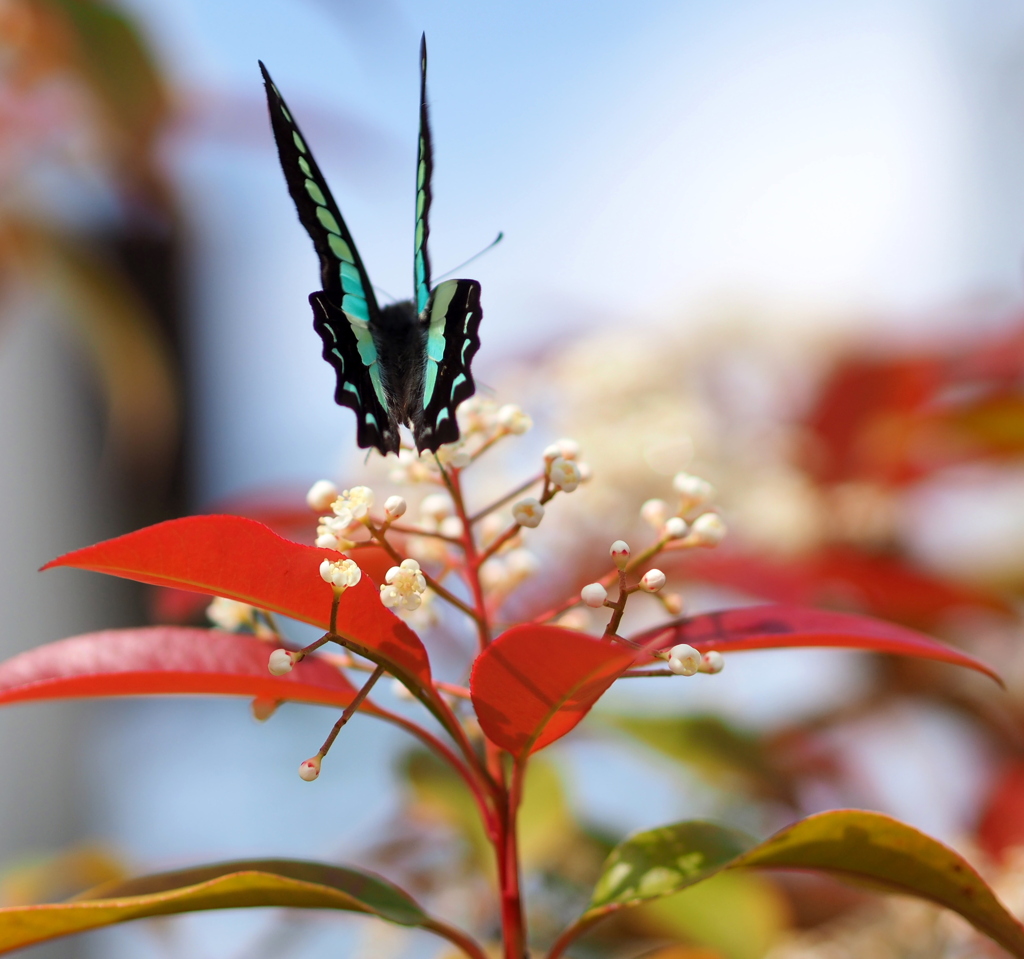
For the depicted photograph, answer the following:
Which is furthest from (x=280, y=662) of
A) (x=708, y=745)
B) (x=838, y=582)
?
(x=838, y=582)

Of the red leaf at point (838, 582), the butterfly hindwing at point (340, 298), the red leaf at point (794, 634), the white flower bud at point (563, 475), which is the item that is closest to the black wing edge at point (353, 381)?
the butterfly hindwing at point (340, 298)

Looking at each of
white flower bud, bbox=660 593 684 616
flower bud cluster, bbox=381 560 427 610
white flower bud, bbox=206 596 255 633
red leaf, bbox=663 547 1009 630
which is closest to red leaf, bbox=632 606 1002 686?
white flower bud, bbox=660 593 684 616

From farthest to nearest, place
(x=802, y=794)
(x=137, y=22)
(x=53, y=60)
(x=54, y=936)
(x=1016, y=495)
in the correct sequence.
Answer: (x=1016, y=495)
(x=53, y=60)
(x=137, y=22)
(x=802, y=794)
(x=54, y=936)

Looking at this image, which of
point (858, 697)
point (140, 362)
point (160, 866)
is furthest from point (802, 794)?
point (140, 362)

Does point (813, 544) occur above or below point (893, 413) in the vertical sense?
below

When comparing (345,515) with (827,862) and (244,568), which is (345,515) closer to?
(244,568)

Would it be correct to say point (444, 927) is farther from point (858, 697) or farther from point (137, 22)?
point (137, 22)

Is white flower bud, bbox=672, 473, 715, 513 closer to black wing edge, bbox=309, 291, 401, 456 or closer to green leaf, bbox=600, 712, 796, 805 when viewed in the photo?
black wing edge, bbox=309, 291, 401, 456
